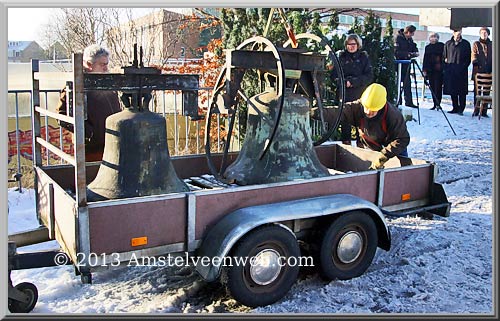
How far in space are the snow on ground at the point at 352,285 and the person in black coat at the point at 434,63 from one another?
7.49m

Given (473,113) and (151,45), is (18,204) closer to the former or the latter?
(151,45)

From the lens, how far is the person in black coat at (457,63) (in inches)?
496

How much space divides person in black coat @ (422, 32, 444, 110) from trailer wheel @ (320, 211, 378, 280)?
8.81 metres

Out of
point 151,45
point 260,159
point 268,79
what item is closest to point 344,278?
point 260,159

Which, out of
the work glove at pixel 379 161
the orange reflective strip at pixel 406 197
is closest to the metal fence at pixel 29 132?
the work glove at pixel 379 161

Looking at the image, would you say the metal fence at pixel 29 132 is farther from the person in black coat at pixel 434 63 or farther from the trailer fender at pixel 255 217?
the person in black coat at pixel 434 63

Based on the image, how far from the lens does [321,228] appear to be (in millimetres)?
4520

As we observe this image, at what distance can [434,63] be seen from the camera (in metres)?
12.9

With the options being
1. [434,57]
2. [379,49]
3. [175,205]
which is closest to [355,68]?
[379,49]

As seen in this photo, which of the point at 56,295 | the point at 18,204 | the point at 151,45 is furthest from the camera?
the point at 151,45

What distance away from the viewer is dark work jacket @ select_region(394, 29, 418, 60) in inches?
491

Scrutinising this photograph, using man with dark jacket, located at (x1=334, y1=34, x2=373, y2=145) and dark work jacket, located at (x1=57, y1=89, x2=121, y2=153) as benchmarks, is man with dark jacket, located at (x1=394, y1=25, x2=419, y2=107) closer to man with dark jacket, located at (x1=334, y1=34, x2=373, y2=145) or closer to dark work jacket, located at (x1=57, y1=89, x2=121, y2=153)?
man with dark jacket, located at (x1=334, y1=34, x2=373, y2=145)

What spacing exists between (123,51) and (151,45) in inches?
46.2

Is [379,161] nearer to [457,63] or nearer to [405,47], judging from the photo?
[405,47]
